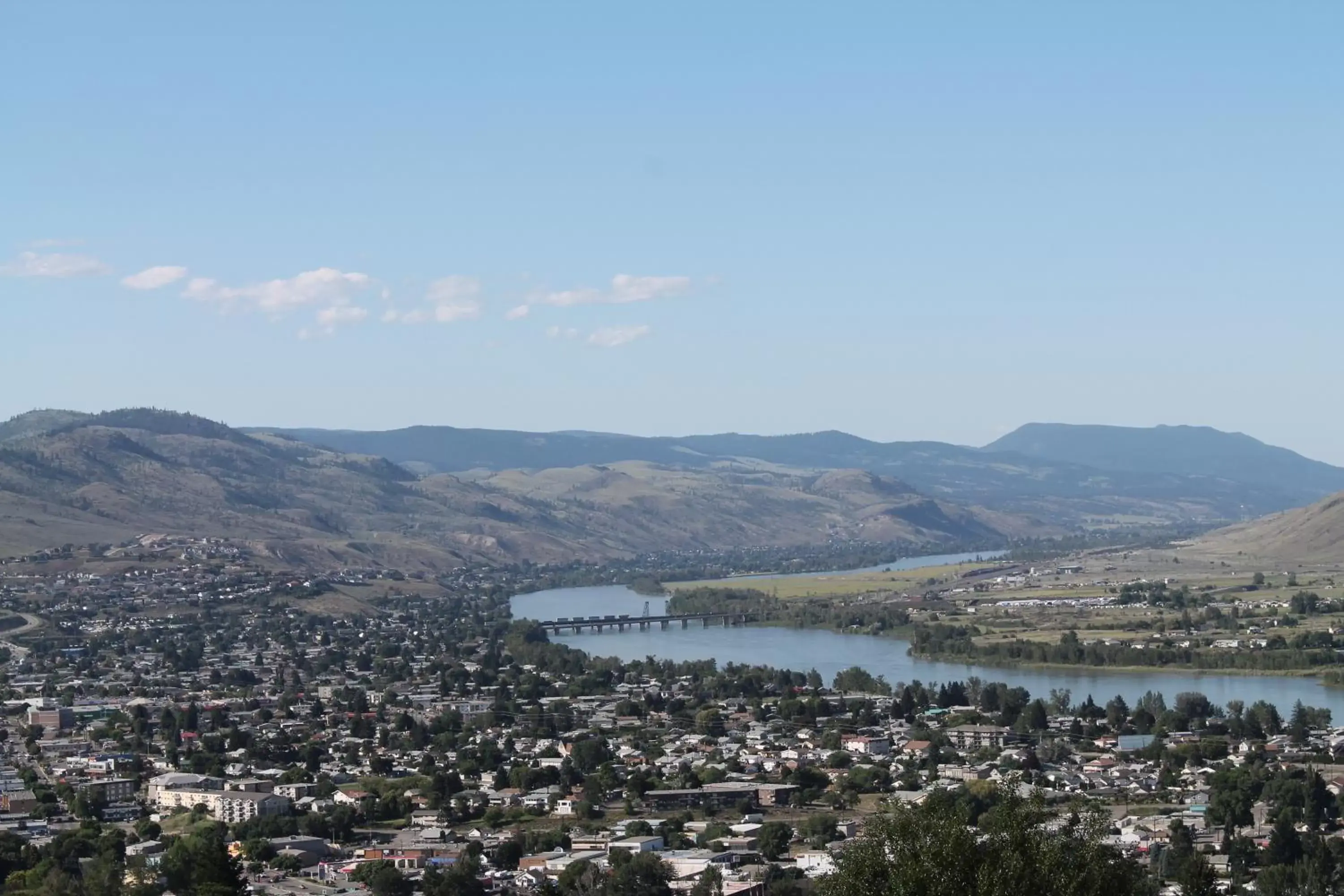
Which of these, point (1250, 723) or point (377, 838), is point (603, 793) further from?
point (1250, 723)

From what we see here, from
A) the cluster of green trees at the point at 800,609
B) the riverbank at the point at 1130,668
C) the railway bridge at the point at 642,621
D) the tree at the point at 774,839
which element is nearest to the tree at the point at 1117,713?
the riverbank at the point at 1130,668

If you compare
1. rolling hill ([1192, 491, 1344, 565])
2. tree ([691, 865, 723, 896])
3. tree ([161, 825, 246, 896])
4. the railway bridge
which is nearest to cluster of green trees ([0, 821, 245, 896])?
tree ([161, 825, 246, 896])

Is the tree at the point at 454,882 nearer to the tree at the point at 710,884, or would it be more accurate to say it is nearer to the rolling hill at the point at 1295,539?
the tree at the point at 710,884

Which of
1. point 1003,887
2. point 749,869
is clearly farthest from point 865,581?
point 1003,887

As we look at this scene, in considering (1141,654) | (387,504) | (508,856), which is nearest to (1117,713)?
(1141,654)

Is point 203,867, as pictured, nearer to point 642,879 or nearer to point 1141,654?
point 642,879

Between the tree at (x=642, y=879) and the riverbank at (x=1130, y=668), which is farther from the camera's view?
the riverbank at (x=1130, y=668)
